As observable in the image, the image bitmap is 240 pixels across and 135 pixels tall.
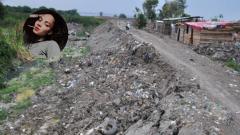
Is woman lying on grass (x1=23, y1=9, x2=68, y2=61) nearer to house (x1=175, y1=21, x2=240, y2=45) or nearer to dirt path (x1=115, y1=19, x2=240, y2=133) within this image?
dirt path (x1=115, y1=19, x2=240, y2=133)

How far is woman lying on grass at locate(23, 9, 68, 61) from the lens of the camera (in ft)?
11.3

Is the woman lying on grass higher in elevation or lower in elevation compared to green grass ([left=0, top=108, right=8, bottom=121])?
higher

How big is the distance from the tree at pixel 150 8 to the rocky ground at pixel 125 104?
36.9 meters

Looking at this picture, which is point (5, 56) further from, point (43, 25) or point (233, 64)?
point (43, 25)

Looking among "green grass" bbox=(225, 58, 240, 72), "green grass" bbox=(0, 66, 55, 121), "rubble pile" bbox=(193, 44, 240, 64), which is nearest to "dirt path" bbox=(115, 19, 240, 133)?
"green grass" bbox=(225, 58, 240, 72)

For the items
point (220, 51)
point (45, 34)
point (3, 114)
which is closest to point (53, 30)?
point (45, 34)

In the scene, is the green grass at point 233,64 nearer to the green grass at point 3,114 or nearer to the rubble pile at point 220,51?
the rubble pile at point 220,51

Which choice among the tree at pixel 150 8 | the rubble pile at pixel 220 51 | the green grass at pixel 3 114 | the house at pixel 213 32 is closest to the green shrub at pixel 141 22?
the tree at pixel 150 8

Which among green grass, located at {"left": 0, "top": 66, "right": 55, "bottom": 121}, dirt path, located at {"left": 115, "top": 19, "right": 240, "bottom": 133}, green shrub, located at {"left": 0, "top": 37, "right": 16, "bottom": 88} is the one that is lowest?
green grass, located at {"left": 0, "top": 66, "right": 55, "bottom": 121}

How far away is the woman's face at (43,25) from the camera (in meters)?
3.42

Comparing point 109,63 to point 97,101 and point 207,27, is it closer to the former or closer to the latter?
point 97,101

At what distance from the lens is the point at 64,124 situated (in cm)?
1252

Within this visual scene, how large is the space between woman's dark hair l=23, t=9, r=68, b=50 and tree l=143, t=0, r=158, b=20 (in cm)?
5292

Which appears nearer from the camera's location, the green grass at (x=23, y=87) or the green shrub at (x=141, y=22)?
the green grass at (x=23, y=87)
